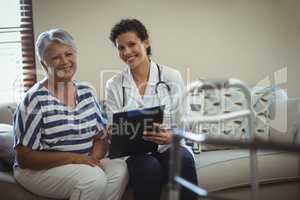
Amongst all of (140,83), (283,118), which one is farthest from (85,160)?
(283,118)

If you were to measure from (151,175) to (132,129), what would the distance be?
214 mm

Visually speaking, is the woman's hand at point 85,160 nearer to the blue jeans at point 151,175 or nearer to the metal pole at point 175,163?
the blue jeans at point 151,175

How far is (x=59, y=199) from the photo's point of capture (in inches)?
71.4

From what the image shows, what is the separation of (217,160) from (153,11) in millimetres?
1050

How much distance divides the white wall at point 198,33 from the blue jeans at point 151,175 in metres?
0.88

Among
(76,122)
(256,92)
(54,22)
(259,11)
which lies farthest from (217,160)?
(54,22)

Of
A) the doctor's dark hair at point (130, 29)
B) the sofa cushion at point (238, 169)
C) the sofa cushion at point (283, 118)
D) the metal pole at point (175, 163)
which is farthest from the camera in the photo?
the sofa cushion at point (283, 118)

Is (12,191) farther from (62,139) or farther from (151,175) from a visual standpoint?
(151,175)

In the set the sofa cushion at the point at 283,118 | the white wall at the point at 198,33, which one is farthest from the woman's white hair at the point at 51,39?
the sofa cushion at the point at 283,118

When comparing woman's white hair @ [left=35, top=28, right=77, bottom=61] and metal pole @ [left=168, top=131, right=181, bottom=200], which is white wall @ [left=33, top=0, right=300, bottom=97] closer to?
woman's white hair @ [left=35, top=28, right=77, bottom=61]

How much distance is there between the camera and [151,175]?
1.83m

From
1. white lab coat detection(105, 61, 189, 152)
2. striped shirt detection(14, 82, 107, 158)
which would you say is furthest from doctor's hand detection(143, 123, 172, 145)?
striped shirt detection(14, 82, 107, 158)

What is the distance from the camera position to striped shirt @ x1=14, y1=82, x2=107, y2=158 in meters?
1.82

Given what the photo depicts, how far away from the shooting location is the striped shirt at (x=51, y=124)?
1.82 m
